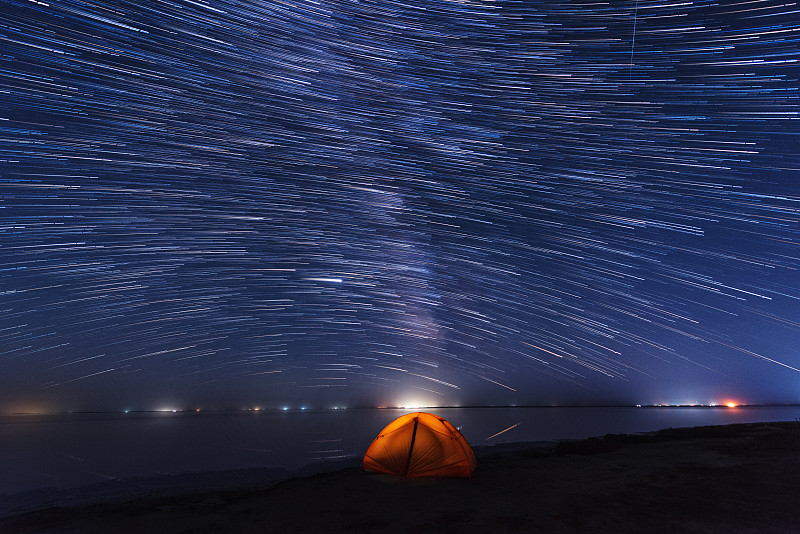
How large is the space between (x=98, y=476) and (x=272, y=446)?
1136cm

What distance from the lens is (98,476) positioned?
62.2 ft

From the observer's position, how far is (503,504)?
1184 cm

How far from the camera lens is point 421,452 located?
52.7 feet

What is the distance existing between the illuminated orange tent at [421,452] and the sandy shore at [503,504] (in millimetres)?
528

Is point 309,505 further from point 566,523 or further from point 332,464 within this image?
point 332,464

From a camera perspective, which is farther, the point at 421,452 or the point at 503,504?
the point at 421,452

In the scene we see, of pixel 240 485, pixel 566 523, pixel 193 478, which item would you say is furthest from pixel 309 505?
pixel 193 478

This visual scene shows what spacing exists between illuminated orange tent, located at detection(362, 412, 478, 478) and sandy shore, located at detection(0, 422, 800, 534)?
53cm

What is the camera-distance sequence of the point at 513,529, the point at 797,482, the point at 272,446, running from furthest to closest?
the point at 272,446 < the point at 797,482 < the point at 513,529

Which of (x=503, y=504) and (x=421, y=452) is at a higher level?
(x=421, y=452)

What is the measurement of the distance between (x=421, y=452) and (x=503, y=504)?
456cm

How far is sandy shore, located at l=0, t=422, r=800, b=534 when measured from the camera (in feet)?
32.9

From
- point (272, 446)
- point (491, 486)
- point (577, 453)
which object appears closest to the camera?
point (491, 486)

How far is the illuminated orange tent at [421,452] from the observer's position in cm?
1571
